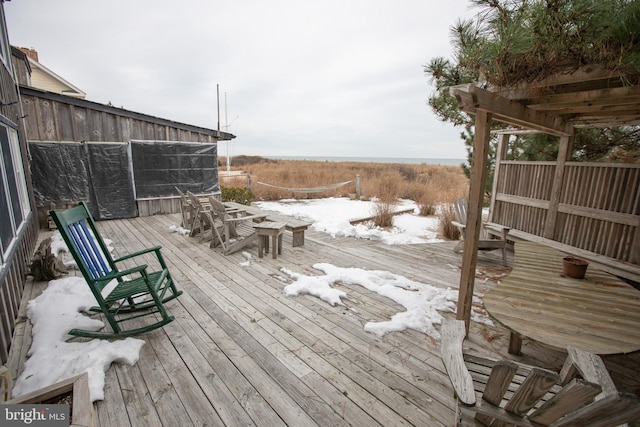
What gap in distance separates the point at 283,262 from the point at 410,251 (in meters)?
2.06

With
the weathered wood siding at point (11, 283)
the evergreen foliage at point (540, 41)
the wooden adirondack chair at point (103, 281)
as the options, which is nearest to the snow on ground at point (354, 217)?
the evergreen foliage at point (540, 41)

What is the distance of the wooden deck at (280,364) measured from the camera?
1.51 m

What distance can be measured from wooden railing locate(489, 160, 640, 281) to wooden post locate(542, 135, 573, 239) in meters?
0.01

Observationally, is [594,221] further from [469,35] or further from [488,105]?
[469,35]

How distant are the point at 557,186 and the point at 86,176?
8460mm

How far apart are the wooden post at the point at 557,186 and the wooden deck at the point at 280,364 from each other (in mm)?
1502

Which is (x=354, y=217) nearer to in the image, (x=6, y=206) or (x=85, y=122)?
(x=6, y=206)

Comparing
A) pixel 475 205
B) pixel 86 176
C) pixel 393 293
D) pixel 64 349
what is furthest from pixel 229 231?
pixel 86 176

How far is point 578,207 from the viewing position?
138 inches

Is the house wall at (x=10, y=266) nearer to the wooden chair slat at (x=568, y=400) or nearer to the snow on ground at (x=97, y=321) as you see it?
the snow on ground at (x=97, y=321)

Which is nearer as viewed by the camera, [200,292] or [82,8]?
[200,292]

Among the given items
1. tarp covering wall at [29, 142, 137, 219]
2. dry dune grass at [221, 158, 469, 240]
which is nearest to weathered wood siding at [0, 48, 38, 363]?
tarp covering wall at [29, 142, 137, 219]

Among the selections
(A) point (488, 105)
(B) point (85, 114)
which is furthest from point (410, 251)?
(B) point (85, 114)

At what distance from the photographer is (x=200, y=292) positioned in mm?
2936
